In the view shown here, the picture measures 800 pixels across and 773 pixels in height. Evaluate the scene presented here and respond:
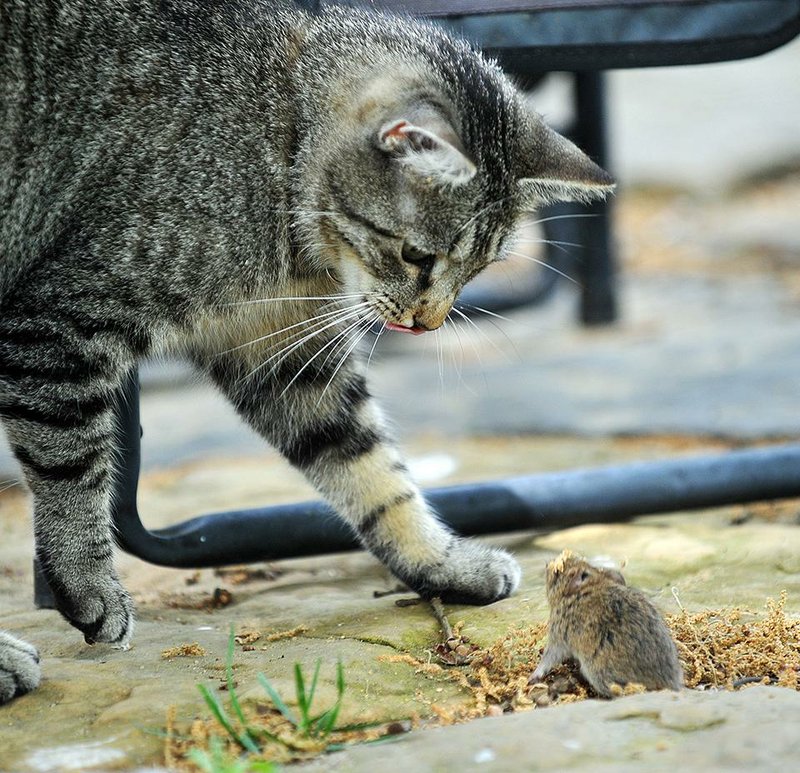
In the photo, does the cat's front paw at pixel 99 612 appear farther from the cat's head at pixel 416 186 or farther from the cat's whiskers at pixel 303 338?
the cat's head at pixel 416 186

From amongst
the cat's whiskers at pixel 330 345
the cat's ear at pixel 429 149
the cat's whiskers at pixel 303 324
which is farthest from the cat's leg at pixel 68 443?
the cat's ear at pixel 429 149

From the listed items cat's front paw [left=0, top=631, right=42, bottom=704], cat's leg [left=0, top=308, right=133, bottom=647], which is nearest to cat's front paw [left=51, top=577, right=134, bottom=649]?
cat's leg [left=0, top=308, right=133, bottom=647]

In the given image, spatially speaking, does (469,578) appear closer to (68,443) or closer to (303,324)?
(303,324)

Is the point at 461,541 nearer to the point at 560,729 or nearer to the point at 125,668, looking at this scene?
the point at 125,668

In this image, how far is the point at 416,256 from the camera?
2.62 metres

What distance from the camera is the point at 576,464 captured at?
3.90 meters

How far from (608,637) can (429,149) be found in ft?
3.45

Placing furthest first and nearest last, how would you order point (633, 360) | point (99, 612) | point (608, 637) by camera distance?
point (633, 360), point (99, 612), point (608, 637)

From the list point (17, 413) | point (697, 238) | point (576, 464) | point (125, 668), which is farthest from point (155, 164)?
point (697, 238)

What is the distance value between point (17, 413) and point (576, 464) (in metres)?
2.02

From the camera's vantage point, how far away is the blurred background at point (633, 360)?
4.22 m

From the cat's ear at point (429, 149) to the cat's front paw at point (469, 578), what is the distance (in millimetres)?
812

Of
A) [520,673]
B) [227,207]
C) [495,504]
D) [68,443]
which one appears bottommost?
[520,673]

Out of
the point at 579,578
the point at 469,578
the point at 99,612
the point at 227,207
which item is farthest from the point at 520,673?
the point at 227,207
